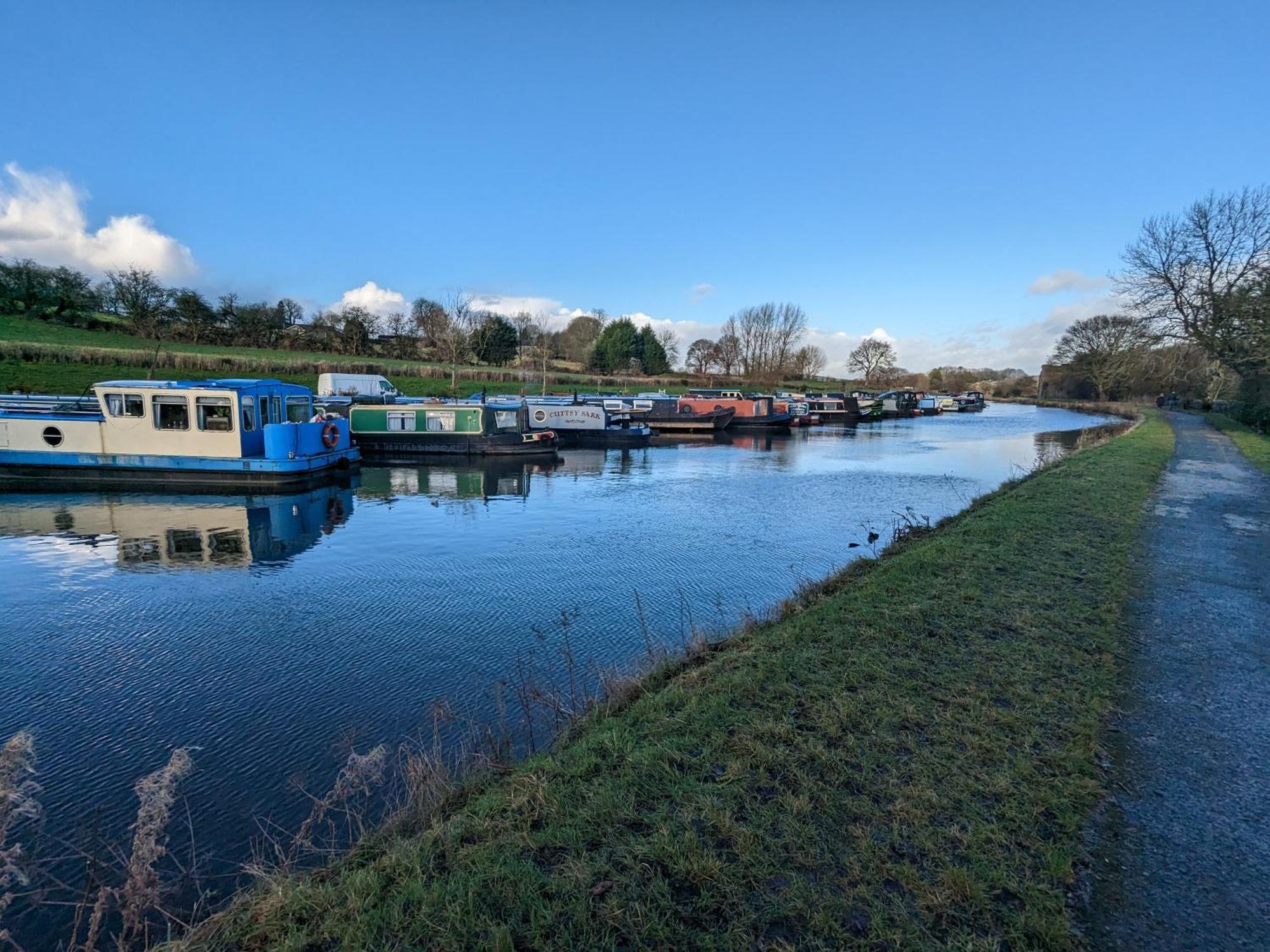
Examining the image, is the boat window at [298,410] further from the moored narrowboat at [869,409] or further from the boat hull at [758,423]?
the moored narrowboat at [869,409]

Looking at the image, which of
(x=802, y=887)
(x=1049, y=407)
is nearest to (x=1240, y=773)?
(x=802, y=887)

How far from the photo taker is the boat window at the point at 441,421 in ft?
86.5

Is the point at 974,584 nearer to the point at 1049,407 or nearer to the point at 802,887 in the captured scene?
the point at 802,887

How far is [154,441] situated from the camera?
60.4ft

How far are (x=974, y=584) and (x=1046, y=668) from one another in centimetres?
227

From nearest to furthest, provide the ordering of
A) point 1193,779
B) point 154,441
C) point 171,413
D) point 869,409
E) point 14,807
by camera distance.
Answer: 1. point 1193,779
2. point 14,807
3. point 154,441
4. point 171,413
5. point 869,409

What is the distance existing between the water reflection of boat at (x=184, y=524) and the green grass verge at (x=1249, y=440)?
25457 millimetres

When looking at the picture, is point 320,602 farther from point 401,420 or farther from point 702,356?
point 702,356

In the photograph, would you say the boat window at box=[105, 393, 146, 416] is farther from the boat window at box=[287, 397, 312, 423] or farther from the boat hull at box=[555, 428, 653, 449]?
the boat hull at box=[555, 428, 653, 449]

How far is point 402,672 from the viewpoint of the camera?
22.2ft

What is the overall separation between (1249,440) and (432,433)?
34.6 meters

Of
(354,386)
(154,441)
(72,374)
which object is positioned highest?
(72,374)

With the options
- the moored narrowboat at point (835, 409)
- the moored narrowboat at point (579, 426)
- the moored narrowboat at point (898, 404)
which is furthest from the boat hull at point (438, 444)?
the moored narrowboat at point (898, 404)

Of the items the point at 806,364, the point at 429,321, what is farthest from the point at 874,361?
the point at 429,321
